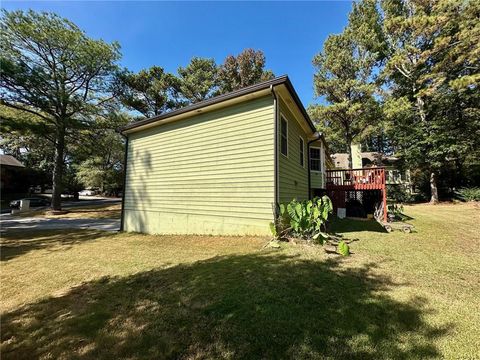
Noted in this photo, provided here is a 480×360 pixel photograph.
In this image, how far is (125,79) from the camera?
20.9 meters

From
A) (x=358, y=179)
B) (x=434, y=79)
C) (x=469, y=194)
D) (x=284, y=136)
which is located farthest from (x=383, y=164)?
(x=284, y=136)

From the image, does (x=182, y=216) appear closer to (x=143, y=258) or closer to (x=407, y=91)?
(x=143, y=258)

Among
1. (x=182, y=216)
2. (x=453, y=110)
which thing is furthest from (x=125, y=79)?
(x=453, y=110)

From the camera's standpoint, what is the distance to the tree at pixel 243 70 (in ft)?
86.0

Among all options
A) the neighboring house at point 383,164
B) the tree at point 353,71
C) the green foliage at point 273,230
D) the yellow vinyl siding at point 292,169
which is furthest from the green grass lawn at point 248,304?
the tree at point 353,71

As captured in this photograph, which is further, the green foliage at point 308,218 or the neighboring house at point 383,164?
the neighboring house at point 383,164

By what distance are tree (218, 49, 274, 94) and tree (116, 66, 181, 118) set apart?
220 inches

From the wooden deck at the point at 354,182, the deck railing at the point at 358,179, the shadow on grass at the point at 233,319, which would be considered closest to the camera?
the shadow on grass at the point at 233,319

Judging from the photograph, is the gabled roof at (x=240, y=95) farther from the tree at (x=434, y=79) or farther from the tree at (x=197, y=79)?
Result: the tree at (x=197, y=79)

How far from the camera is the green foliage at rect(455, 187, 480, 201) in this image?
60.8 feet

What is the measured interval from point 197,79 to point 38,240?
73.4 feet

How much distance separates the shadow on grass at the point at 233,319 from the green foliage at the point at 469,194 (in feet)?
69.5

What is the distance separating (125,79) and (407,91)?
26.0 m

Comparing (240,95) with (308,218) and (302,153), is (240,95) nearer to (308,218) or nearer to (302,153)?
(308,218)
